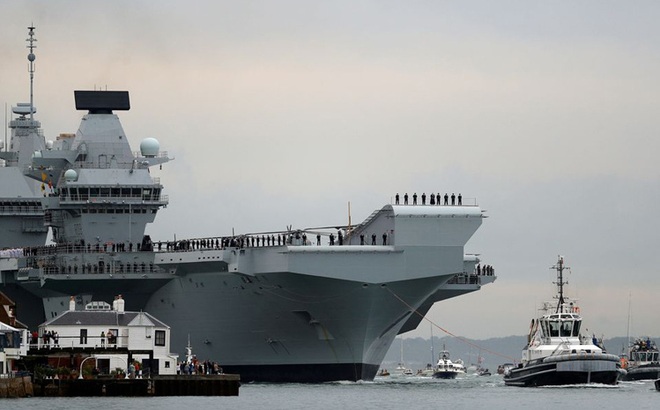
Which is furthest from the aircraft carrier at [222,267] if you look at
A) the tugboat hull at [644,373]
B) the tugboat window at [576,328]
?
the tugboat hull at [644,373]

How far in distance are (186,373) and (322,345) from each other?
975 centimetres

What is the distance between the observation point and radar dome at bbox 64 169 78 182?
2911 inches

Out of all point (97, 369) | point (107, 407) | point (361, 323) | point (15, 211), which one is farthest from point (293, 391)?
point (15, 211)

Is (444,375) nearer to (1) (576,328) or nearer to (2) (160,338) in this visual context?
(1) (576,328)

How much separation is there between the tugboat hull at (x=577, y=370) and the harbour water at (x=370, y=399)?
0.40m

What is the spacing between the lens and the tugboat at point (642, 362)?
289 feet

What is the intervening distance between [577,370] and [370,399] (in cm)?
1021

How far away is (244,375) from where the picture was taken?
69.2 metres

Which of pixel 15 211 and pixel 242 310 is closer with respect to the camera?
pixel 242 310

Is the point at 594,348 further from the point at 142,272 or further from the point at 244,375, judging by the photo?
the point at 142,272

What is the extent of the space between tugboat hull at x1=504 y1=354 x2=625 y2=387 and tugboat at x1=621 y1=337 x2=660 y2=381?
22.4 meters

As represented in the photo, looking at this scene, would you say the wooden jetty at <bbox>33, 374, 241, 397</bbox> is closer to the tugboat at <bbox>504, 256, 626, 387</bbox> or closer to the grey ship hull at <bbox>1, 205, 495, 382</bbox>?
the grey ship hull at <bbox>1, 205, 495, 382</bbox>

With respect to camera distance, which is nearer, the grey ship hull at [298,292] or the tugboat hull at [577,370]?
the grey ship hull at [298,292]

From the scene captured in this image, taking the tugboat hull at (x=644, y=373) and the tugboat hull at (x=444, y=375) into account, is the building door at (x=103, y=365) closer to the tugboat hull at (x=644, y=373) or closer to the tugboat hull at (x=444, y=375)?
the tugboat hull at (x=644, y=373)
